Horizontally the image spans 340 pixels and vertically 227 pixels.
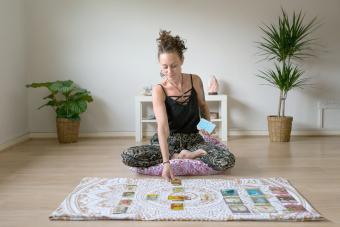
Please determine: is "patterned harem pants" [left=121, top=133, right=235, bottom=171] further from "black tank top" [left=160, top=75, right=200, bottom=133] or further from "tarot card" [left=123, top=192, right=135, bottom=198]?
"tarot card" [left=123, top=192, right=135, bottom=198]

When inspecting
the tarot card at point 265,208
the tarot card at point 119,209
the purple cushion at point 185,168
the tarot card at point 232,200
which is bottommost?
the tarot card at point 119,209

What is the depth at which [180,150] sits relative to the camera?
125 inches

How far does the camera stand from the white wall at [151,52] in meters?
4.96

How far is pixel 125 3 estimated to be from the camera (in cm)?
496

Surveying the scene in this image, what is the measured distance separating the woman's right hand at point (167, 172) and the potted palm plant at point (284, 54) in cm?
218

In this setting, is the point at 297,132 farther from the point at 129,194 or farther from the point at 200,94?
the point at 129,194

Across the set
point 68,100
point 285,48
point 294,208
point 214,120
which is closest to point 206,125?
point 294,208

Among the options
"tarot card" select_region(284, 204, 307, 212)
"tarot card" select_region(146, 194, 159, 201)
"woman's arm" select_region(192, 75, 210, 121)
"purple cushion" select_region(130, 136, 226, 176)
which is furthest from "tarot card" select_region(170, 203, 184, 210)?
"woman's arm" select_region(192, 75, 210, 121)

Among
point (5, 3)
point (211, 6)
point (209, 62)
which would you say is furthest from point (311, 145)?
point (5, 3)

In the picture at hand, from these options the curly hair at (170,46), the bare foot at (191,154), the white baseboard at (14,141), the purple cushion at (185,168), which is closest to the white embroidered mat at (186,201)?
the purple cushion at (185,168)

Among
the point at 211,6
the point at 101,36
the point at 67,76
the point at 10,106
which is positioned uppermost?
the point at 211,6

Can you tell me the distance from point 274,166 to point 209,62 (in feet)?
6.59

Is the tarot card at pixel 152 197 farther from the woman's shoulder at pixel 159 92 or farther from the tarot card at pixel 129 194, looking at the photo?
the woman's shoulder at pixel 159 92

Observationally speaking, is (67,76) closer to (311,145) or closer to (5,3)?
(5,3)
